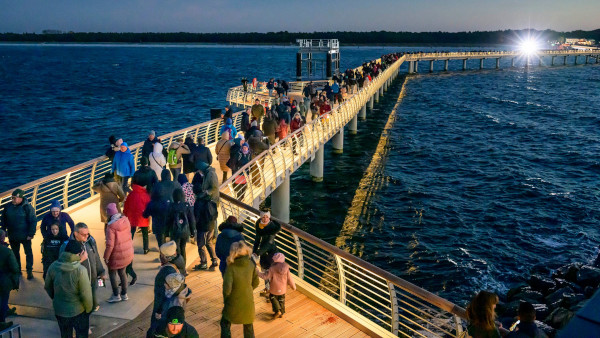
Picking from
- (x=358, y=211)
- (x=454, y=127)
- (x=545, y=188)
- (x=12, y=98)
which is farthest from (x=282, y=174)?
(x=12, y=98)

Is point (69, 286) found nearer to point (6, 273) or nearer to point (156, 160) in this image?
point (6, 273)

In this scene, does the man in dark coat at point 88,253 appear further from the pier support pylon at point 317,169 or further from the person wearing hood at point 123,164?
the pier support pylon at point 317,169

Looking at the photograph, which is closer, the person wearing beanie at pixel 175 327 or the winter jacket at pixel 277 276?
the person wearing beanie at pixel 175 327

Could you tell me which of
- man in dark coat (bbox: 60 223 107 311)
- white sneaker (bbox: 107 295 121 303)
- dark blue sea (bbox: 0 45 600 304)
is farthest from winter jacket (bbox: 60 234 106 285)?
dark blue sea (bbox: 0 45 600 304)

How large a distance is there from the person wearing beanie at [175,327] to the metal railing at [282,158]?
539 cm

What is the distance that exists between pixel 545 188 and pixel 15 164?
31.2 m

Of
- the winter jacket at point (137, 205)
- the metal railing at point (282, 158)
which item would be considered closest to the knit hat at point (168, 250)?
the winter jacket at point (137, 205)

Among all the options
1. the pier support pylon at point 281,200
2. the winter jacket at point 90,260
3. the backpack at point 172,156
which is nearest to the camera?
the winter jacket at point 90,260

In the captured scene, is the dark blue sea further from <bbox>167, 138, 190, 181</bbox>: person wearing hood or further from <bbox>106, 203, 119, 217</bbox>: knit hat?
<bbox>106, 203, 119, 217</bbox>: knit hat

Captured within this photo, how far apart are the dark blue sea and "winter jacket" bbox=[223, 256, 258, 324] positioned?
10.7m

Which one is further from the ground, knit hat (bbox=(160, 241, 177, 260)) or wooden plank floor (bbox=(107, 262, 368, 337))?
knit hat (bbox=(160, 241, 177, 260))

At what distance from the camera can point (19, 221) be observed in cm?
814

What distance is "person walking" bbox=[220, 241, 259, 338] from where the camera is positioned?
5680 millimetres

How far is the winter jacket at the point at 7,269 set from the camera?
21.9 ft
